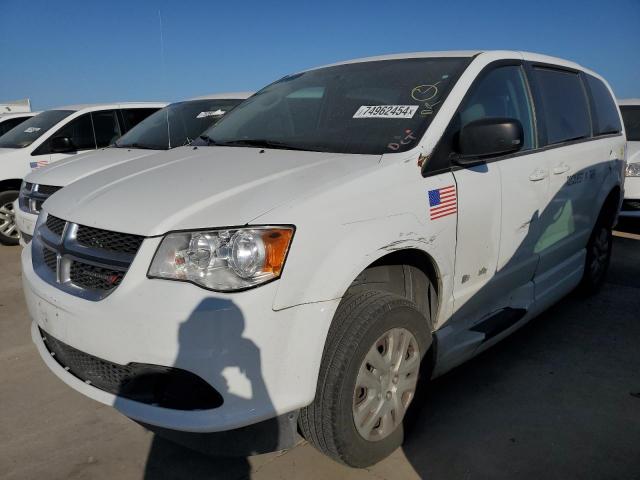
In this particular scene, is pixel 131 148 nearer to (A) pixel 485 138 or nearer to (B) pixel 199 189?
(B) pixel 199 189

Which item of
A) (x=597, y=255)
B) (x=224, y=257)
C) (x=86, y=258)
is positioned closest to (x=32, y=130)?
(x=86, y=258)

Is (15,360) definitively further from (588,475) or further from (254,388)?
(588,475)

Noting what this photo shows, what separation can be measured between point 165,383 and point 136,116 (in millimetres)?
6254

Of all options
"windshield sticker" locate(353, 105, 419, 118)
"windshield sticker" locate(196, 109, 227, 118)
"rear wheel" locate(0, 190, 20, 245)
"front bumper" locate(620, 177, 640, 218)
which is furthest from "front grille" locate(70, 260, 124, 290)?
"front bumper" locate(620, 177, 640, 218)

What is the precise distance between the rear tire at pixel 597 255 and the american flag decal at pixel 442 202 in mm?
2138

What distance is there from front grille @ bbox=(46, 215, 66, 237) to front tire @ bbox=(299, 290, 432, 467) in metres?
1.30

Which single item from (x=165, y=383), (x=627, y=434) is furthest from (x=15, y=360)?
(x=627, y=434)

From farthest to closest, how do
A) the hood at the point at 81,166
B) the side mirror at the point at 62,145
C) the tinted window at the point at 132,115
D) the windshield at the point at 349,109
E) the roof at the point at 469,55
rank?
the tinted window at the point at 132,115 < the side mirror at the point at 62,145 < the hood at the point at 81,166 < the roof at the point at 469,55 < the windshield at the point at 349,109

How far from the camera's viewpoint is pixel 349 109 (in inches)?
114

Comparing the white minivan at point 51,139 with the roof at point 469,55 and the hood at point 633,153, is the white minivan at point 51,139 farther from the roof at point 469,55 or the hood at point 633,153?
the hood at point 633,153

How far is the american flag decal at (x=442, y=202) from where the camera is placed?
2.36 m

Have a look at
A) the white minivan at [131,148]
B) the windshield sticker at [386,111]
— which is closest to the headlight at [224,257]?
the windshield sticker at [386,111]

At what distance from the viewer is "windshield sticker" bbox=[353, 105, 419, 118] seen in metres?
2.62

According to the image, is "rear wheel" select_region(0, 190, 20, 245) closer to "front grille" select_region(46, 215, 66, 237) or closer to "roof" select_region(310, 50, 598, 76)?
"front grille" select_region(46, 215, 66, 237)
